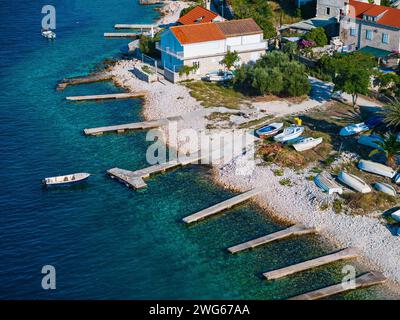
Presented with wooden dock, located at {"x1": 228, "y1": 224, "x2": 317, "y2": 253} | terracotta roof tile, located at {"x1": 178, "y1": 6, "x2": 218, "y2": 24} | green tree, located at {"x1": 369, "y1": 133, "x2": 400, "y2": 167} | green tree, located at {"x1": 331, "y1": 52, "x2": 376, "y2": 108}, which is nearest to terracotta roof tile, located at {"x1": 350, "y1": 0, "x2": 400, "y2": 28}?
green tree, located at {"x1": 331, "y1": 52, "x2": 376, "y2": 108}

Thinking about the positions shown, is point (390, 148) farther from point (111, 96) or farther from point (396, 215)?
point (111, 96)

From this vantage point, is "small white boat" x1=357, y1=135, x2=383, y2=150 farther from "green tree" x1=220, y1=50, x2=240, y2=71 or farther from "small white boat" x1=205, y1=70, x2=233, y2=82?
"green tree" x1=220, y1=50, x2=240, y2=71

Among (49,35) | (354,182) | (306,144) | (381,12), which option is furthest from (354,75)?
(49,35)

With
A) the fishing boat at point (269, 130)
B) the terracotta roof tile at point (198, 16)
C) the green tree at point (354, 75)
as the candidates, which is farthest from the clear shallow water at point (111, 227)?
the green tree at point (354, 75)

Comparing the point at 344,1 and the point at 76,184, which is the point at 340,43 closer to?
the point at 344,1
